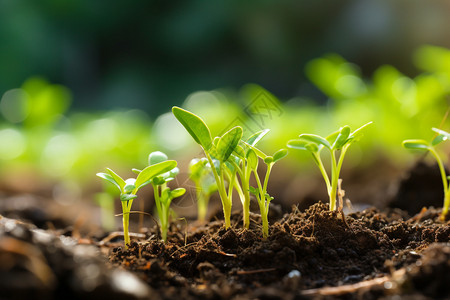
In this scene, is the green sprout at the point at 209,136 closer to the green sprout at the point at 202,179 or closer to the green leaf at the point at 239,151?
the green leaf at the point at 239,151

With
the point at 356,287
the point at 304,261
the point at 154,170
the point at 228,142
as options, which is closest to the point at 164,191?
the point at 154,170

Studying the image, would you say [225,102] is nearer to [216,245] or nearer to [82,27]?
[216,245]

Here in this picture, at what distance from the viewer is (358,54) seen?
610 centimetres

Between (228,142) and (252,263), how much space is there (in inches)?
9.5

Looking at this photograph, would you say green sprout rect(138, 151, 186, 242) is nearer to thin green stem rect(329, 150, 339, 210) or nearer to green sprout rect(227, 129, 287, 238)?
green sprout rect(227, 129, 287, 238)

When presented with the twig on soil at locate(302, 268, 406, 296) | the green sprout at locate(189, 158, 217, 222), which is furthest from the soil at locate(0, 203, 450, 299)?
the green sprout at locate(189, 158, 217, 222)

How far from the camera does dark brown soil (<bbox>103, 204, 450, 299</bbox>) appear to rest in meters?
0.73

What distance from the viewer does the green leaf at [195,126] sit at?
2.71ft

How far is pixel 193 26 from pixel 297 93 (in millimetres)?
1818

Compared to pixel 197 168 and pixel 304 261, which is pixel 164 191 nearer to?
pixel 197 168

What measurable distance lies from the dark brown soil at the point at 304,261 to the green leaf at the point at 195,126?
0.21 m

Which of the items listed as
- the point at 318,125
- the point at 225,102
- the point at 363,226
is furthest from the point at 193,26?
the point at 363,226

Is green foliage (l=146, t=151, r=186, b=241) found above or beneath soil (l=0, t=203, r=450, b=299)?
above

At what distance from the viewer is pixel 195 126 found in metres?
0.85
